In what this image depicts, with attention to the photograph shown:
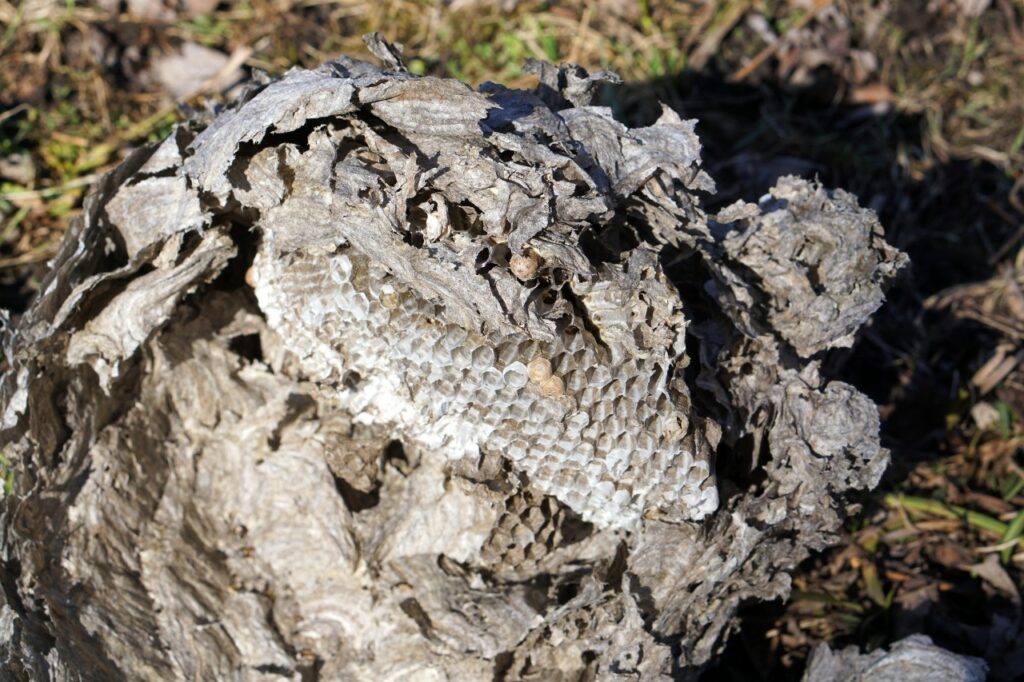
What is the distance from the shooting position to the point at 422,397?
174cm

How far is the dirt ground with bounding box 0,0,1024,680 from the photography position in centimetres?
256

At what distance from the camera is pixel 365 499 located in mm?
2004

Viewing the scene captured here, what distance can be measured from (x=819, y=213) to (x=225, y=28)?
2.18 meters

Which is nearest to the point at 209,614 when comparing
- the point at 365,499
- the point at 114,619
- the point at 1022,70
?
the point at 114,619

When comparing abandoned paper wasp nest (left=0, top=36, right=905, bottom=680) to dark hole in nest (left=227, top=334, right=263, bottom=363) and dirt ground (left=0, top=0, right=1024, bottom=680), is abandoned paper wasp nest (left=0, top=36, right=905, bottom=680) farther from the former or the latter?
dirt ground (left=0, top=0, right=1024, bottom=680)

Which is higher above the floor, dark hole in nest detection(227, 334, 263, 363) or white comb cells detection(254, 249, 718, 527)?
white comb cells detection(254, 249, 718, 527)

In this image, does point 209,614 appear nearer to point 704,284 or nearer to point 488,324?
point 488,324

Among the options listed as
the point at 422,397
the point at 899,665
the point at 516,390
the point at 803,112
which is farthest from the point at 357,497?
the point at 803,112

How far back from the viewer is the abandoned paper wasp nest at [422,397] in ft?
5.24

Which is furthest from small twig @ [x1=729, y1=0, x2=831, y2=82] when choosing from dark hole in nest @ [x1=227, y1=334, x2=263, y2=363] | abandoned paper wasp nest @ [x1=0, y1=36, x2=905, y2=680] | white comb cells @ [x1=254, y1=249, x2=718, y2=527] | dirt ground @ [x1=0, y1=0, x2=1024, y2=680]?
dark hole in nest @ [x1=227, y1=334, x2=263, y2=363]

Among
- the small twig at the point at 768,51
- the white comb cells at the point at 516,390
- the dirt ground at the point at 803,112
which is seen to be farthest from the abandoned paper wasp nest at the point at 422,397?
the small twig at the point at 768,51

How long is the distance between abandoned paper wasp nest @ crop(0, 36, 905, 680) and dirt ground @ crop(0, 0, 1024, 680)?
68 cm

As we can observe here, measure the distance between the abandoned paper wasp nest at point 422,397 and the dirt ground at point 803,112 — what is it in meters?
0.68

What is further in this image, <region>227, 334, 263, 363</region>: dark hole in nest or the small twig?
the small twig
